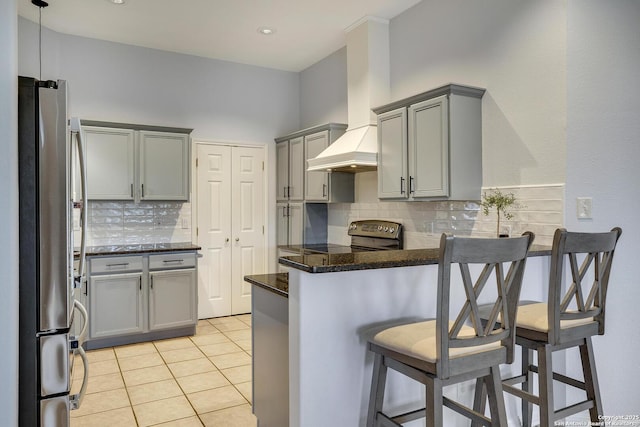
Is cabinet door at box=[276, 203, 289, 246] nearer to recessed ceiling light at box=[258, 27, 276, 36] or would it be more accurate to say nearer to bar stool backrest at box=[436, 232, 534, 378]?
recessed ceiling light at box=[258, 27, 276, 36]

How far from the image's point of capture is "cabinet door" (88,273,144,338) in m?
4.12

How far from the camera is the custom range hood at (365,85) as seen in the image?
4.15m

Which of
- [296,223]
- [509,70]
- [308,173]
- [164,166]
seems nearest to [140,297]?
[164,166]

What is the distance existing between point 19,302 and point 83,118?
11.3 feet

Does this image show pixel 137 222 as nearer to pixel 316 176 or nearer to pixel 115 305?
pixel 115 305

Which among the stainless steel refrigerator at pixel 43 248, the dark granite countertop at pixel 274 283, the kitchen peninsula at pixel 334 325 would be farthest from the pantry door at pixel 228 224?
the stainless steel refrigerator at pixel 43 248

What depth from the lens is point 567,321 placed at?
2.04 m

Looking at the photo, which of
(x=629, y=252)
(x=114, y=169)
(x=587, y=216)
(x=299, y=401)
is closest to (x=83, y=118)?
(x=114, y=169)

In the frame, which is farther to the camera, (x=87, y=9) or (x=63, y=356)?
(x=87, y=9)

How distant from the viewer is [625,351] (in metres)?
2.82

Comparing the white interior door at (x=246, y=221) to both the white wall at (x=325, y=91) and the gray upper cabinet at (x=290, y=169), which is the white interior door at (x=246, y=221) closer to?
the gray upper cabinet at (x=290, y=169)

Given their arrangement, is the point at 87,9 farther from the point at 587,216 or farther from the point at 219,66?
the point at 587,216

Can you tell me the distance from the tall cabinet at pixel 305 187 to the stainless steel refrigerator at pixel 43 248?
3173 mm

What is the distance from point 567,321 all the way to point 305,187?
11.3 ft
